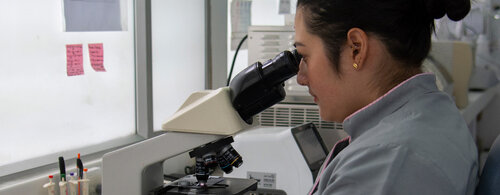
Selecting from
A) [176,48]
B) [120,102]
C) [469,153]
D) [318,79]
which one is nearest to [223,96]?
[318,79]

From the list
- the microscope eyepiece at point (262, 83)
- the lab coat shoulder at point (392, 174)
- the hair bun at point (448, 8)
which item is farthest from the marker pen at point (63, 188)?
the hair bun at point (448, 8)

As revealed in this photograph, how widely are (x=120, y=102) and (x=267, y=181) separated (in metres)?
0.82

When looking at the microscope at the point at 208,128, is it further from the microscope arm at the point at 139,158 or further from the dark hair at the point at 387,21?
the dark hair at the point at 387,21

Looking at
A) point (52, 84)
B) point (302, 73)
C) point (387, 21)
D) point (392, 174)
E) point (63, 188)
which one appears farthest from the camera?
point (52, 84)

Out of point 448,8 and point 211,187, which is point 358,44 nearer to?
point 448,8

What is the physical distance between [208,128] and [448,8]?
0.52m

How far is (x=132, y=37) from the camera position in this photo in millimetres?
2117

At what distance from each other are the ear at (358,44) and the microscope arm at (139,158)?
1.21 feet

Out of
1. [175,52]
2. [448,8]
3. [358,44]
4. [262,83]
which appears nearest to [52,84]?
[175,52]

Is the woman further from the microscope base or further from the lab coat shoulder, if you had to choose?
the microscope base

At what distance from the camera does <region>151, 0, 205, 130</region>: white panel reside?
2.25 metres

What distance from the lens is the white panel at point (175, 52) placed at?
225cm

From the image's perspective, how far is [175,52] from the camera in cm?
237

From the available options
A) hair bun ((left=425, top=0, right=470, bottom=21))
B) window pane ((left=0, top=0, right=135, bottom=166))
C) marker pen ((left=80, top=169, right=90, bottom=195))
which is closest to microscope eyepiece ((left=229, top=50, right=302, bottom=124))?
hair bun ((left=425, top=0, right=470, bottom=21))
